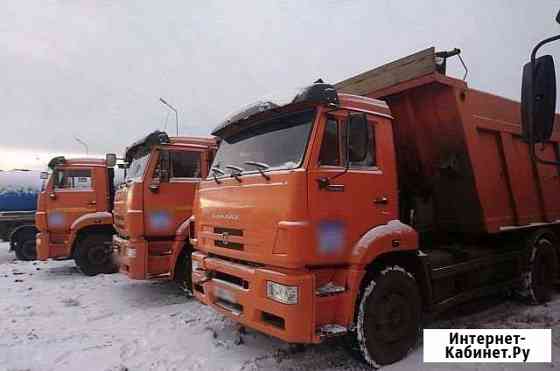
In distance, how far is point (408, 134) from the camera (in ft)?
16.1

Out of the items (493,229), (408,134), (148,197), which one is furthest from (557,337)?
(148,197)

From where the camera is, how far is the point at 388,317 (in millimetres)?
3658

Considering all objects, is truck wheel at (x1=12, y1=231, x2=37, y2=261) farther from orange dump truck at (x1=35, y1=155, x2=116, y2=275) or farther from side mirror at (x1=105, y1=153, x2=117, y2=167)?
side mirror at (x1=105, y1=153, x2=117, y2=167)

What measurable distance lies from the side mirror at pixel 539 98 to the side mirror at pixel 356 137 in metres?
1.32

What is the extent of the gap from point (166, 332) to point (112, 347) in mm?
624

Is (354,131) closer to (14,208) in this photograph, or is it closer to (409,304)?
(409,304)

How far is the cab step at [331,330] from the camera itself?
3.16 meters

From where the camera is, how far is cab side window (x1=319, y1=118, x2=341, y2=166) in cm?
337

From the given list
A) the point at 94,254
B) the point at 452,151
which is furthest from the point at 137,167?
the point at 452,151

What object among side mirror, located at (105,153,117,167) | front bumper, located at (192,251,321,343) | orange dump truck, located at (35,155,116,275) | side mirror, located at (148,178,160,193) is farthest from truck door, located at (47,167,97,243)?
front bumper, located at (192,251,321,343)

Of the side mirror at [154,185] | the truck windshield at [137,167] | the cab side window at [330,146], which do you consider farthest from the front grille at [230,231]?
the truck windshield at [137,167]

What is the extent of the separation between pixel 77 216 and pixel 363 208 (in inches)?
281

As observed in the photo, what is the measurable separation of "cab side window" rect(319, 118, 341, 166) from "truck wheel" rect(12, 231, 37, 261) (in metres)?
11.2

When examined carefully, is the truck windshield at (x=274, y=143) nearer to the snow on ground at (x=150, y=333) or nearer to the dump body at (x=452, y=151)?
the dump body at (x=452, y=151)
